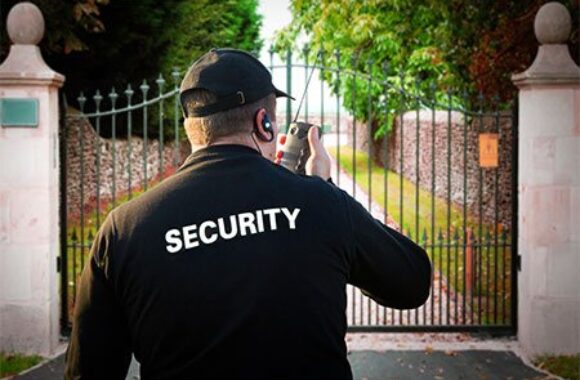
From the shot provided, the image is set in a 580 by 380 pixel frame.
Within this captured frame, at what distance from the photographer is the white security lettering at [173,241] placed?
7.51 feet

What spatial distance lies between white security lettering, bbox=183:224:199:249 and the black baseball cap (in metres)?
0.35

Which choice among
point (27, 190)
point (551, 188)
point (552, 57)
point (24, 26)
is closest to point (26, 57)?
point (24, 26)

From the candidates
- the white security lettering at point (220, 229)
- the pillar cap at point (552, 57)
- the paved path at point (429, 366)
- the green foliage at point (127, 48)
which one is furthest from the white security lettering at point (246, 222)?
the green foliage at point (127, 48)

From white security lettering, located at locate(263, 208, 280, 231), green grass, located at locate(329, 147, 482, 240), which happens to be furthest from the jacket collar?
green grass, located at locate(329, 147, 482, 240)

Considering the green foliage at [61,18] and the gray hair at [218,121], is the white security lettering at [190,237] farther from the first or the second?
the green foliage at [61,18]

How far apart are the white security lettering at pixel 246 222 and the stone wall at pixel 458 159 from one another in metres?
6.31

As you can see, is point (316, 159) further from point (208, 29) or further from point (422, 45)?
point (208, 29)

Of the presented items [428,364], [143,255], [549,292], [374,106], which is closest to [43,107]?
[428,364]

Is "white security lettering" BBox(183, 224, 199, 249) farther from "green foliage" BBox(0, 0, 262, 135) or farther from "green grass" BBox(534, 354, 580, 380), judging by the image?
"green foliage" BBox(0, 0, 262, 135)

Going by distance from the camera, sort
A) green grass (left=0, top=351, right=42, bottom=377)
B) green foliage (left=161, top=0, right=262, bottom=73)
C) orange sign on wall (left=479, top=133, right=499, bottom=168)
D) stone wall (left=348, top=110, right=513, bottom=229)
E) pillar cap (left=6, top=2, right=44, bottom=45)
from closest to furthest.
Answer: green grass (left=0, top=351, right=42, bottom=377), pillar cap (left=6, top=2, right=44, bottom=45), orange sign on wall (left=479, top=133, right=499, bottom=168), stone wall (left=348, top=110, right=513, bottom=229), green foliage (left=161, top=0, right=262, bottom=73)

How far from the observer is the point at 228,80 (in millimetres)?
2467

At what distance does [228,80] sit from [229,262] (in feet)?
1.70

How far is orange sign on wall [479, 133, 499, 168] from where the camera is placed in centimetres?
827

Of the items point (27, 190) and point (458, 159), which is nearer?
point (27, 190)
